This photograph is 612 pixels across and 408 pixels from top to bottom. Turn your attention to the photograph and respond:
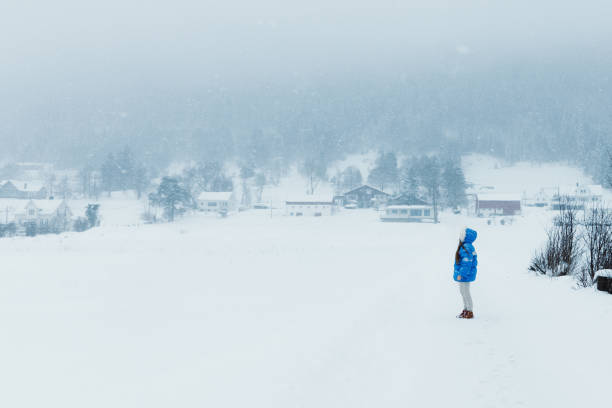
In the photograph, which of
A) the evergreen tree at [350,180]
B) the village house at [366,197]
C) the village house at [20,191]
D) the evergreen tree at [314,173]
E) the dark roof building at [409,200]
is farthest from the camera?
the evergreen tree at [314,173]

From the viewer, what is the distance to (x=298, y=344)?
657 centimetres

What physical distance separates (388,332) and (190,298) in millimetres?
6282

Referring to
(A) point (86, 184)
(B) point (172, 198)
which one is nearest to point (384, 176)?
(B) point (172, 198)

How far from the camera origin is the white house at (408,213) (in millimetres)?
64250

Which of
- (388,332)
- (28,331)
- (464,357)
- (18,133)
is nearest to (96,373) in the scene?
(28,331)

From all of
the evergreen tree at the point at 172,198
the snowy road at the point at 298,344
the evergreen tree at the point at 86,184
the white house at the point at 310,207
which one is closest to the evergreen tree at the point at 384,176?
the white house at the point at 310,207

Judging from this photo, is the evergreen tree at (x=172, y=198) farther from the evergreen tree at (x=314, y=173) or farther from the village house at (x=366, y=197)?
the evergreen tree at (x=314, y=173)

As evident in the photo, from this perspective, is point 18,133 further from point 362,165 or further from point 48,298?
point 48,298

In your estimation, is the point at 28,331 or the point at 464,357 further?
the point at 28,331

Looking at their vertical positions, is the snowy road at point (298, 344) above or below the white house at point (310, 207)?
below

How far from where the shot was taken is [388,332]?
7055mm

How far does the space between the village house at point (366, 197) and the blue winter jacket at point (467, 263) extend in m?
75.6

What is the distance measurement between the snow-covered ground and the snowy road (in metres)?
0.03

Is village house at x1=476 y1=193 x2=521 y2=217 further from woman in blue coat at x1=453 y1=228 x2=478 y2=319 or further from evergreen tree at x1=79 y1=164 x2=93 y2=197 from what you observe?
evergreen tree at x1=79 y1=164 x2=93 y2=197
